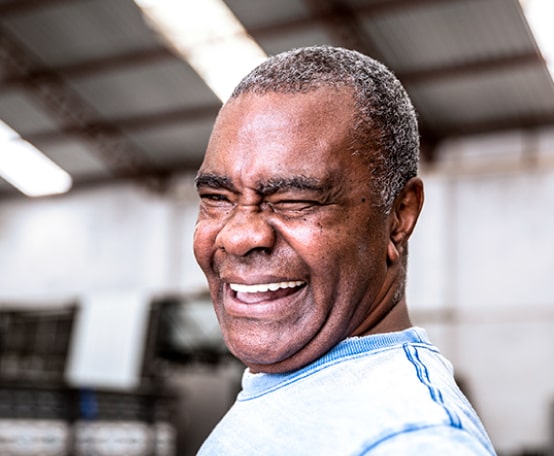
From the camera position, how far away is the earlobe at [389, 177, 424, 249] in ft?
5.04

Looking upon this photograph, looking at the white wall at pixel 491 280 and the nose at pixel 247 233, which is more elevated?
the white wall at pixel 491 280

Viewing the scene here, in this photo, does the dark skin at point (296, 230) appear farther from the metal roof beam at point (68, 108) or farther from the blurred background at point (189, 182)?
the metal roof beam at point (68, 108)

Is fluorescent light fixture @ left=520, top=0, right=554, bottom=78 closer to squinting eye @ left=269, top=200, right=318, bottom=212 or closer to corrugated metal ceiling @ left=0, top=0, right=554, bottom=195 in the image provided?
corrugated metal ceiling @ left=0, top=0, right=554, bottom=195

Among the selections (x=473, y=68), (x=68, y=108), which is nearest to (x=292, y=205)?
(x=473, y=68)

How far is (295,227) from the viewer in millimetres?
1411

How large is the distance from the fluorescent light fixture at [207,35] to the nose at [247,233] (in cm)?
1343

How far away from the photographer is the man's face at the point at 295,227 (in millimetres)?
1399

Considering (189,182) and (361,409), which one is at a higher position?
(189,182)

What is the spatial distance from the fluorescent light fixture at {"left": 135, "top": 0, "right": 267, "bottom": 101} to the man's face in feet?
44.0

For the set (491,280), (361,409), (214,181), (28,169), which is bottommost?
(361,409)

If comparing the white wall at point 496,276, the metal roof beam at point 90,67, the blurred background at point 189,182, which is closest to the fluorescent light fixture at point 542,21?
the blurred background at point 189,182

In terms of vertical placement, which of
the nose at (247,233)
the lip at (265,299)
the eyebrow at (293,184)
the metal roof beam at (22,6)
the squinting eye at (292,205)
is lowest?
the lip at (265,299)

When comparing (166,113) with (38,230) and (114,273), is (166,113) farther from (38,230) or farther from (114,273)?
(38,230)

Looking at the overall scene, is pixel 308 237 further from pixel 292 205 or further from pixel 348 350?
pixel 348 350
